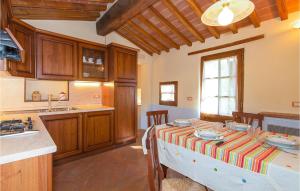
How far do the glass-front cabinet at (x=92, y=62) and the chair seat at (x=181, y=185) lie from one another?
2484 mm

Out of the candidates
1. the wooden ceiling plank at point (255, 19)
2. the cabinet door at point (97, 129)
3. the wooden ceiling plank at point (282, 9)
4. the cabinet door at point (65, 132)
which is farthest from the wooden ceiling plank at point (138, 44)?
the wooden ceiling plank at point (282, 9)

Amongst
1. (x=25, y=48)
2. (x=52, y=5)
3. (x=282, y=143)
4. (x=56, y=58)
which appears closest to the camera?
(x=282, y=143)

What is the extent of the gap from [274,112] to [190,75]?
5.90 ft

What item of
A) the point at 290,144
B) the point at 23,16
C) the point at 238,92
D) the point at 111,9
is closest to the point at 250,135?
the point at 290,144

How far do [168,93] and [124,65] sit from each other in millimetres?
1573

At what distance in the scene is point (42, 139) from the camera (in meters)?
1.06

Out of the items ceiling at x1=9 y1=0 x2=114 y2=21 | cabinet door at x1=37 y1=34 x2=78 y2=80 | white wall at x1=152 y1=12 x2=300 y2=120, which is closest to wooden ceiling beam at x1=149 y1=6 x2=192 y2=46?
white wall at x1=152 y1=12 x2=300 y2=120

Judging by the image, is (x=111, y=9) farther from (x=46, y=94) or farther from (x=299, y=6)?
(x=299, y=6)

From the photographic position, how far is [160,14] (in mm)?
2904

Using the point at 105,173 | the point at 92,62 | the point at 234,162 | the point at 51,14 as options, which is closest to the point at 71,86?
the point at 92,62

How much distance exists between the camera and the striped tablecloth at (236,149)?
972mm

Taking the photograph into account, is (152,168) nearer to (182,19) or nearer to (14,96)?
(182,19)

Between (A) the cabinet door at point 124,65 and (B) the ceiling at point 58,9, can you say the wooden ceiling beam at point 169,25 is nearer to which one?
(B) the ceiling at point 58,9

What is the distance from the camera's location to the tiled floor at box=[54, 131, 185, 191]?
195cm
